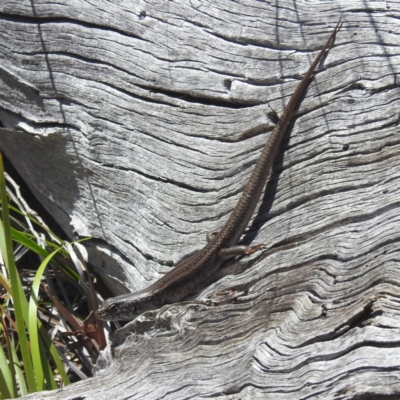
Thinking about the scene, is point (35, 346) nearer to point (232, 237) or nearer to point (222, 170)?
point (232, 237)

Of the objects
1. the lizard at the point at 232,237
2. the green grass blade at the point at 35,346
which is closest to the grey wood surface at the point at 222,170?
the lizard at the point at 232,237

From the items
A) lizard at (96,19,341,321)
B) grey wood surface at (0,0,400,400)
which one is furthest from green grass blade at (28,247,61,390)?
lizard at (96,19,341,321)

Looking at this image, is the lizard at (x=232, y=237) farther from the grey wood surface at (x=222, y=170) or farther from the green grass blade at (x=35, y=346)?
the green grass blade at (x=35, y=346)

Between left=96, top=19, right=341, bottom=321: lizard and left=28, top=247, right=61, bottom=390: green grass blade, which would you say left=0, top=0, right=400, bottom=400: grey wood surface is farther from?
left=28, top=247, right=61, bottom=390: green grass blade

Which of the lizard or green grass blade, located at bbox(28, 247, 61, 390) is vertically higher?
the lizard

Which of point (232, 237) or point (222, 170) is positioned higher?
point (222, 170)

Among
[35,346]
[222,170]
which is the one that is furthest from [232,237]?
[35,346]
